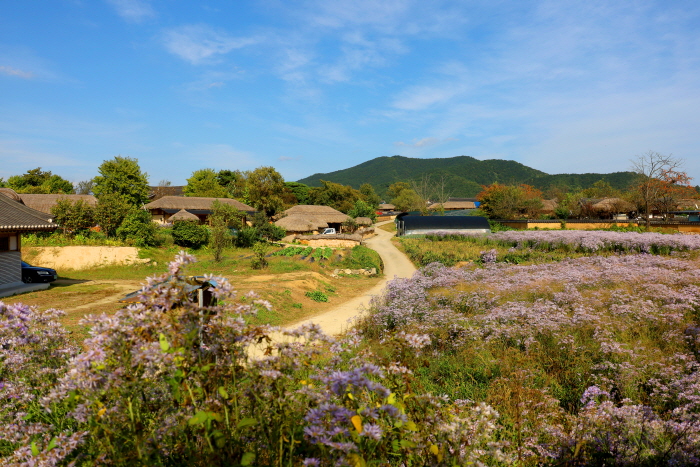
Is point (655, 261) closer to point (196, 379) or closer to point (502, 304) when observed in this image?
point (502, 304)

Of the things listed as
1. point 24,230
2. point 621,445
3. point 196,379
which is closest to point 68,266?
point 24,230

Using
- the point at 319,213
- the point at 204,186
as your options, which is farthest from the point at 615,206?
the point at 204,186

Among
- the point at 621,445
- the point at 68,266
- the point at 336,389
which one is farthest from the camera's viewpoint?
the point at 68,266

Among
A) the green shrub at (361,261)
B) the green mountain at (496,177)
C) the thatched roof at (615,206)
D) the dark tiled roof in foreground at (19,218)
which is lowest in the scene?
the green shrub at (361,261)

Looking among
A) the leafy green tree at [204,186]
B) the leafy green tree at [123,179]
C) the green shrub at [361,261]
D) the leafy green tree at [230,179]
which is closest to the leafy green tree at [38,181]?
the leafy green tree at [123,179]

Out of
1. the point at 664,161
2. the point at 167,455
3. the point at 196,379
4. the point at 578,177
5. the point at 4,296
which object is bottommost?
the point at 4,296

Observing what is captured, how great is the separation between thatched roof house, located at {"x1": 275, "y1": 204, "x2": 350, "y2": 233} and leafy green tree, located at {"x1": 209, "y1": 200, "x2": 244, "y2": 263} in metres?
6.63

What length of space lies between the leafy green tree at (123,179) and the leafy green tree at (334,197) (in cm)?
3057

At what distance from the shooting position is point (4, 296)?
48.9ft

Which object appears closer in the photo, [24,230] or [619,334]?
[619,334]

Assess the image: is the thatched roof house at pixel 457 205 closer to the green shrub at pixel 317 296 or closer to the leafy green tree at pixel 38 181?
the leafy green tree at pixel 38 181

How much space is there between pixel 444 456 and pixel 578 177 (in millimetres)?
172721

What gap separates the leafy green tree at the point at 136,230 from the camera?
2531cm

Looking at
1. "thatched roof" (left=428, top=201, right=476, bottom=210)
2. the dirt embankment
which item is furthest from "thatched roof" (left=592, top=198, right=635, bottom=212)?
the dirt embankment
